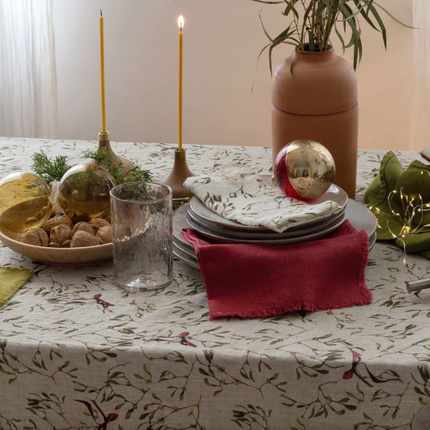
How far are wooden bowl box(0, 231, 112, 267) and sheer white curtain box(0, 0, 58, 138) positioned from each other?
2.18 meters

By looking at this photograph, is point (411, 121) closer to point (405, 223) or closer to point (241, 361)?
point (405, 223)

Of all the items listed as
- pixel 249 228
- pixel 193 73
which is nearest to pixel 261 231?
pixel 249 228

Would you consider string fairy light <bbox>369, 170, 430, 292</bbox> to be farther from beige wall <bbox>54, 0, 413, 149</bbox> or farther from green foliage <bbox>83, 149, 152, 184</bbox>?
beige wall <bbox>54, 0, 413, 149</bbox>

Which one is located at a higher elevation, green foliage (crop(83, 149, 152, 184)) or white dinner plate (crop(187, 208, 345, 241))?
green foliage (crop(83, 149, 152, 184))

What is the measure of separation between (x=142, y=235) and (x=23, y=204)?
21cm

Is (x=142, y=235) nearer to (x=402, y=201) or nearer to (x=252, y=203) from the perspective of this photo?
(x=252, y=203)

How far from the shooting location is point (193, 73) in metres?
2.95

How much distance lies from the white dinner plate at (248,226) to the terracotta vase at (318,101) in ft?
0.46

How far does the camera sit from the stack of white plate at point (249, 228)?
2.65 feet

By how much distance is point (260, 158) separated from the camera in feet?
4.42

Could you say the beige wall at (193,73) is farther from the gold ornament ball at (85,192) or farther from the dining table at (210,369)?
the dining table at (210,369)

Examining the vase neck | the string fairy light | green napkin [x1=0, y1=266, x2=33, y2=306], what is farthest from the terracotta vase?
green napkin [x1=0, y1=266, x2=33, y2=306]

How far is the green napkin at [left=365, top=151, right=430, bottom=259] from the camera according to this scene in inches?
36.8

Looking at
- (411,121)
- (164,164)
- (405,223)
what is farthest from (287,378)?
(411,121)
